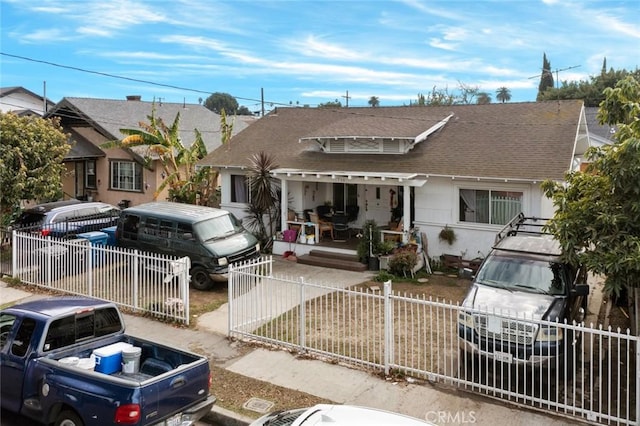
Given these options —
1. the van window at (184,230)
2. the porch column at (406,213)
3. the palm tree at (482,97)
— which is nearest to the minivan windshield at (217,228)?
the van window at (184,230)

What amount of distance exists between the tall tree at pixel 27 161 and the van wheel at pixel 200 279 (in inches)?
293

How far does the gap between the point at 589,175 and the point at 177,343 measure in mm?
7961

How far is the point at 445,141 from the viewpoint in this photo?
18.2 m

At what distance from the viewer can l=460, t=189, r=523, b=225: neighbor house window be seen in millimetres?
15562

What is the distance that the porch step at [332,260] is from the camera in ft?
52.9

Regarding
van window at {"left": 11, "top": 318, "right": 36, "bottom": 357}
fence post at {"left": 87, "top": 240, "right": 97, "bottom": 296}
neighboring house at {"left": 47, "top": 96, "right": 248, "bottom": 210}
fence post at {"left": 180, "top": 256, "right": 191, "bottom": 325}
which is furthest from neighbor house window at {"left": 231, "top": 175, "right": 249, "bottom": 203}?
van window at {"left": 11, "top": 318, "right": 36, "bottom": 357}

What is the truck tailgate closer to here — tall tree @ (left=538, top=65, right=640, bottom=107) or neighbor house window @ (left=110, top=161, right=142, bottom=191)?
neighbor house window @ (left=110, top=161, right=142, bottom=191)

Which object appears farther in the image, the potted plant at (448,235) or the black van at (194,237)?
the potted plant at (448,235)

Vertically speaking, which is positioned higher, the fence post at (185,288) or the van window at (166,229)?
the van window at (166,229)

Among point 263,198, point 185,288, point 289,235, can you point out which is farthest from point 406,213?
point 185,288

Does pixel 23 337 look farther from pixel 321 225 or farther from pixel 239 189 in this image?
pixel 239 189

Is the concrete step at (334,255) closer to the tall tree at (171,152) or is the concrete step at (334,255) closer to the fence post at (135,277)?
the fence post at (135,277)

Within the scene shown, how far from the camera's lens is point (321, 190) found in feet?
67.2

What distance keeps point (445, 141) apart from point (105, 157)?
17096mm
